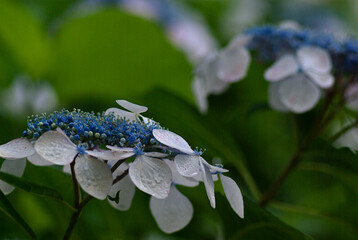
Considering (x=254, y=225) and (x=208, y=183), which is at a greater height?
→ (x=208, y=183)

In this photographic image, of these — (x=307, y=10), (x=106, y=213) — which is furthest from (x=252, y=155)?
(x=307, y=10)

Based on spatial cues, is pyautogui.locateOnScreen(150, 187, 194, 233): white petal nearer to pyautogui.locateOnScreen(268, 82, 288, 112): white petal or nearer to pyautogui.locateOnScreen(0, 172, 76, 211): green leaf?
pyautogui.locateOnScreen(0, 172, 76, 211): green leaf

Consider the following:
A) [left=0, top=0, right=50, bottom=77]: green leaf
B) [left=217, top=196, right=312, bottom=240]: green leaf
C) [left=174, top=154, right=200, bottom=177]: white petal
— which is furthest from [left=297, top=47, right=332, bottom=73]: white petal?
[left=0, top=0, right=50, bottom=77]: green leaf

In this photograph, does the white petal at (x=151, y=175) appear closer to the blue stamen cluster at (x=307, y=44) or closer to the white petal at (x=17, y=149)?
the white petal at (x=17, y=149)

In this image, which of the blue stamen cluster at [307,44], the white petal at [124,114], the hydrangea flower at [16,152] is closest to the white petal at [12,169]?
the hydrangea flower at [16,152]

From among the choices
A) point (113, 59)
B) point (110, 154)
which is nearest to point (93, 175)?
point (110, 154)

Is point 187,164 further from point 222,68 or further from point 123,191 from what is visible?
point 222,68
